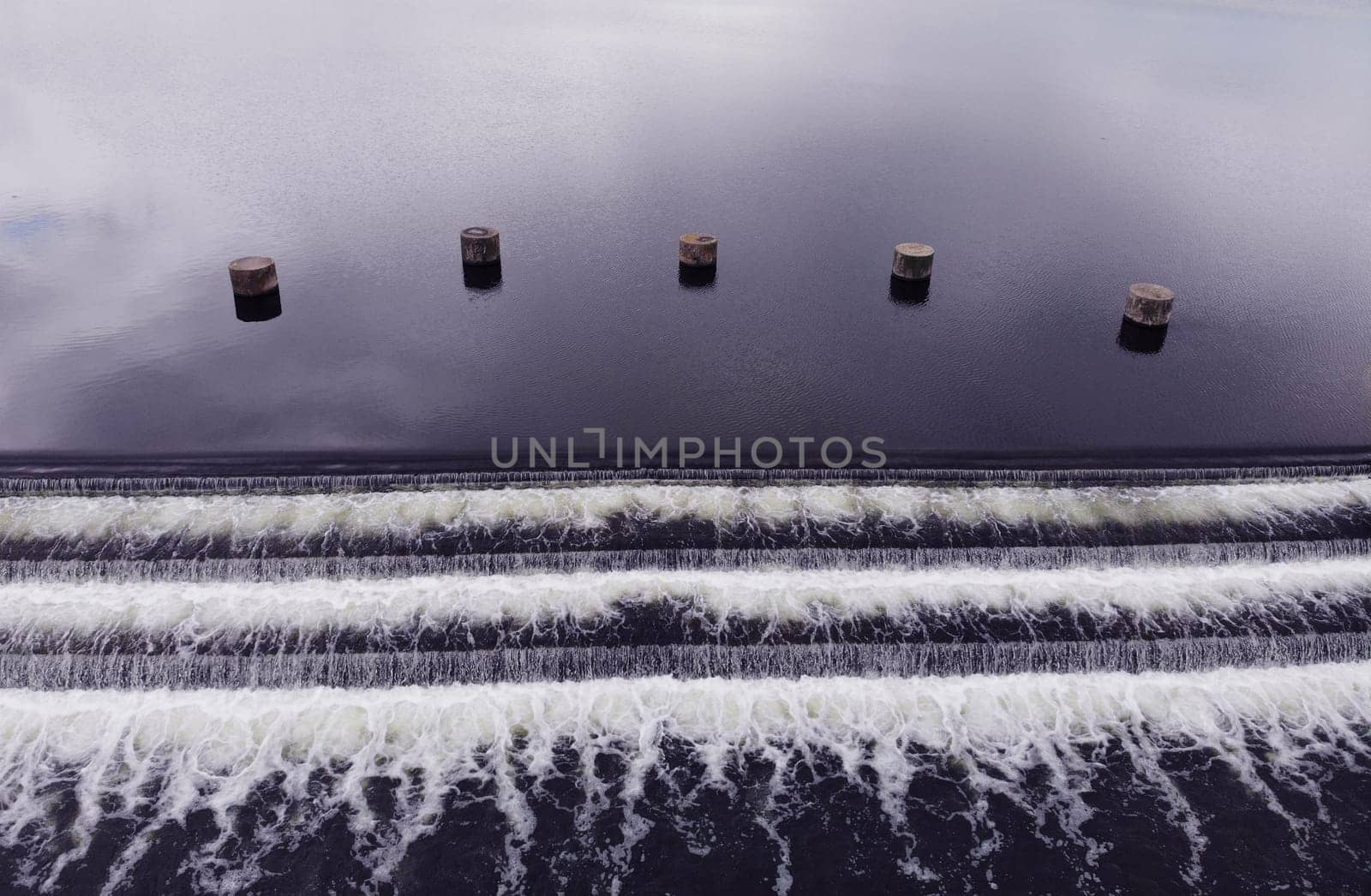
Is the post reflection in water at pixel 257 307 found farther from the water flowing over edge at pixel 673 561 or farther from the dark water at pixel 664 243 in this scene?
the water flowing over edge at pixel 673 561

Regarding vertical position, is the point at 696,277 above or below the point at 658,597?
above

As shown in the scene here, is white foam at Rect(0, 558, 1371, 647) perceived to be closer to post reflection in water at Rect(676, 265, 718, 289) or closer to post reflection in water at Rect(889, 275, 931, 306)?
post reflection in water at Rect(889, 275, 931, 306)

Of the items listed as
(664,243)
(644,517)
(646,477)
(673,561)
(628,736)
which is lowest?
(628,736)

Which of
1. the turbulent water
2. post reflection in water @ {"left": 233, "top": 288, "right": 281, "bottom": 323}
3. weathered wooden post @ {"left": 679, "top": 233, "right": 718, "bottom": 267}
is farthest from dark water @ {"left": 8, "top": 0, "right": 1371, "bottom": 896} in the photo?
weathered wooden post @ {"left": 679, "top": 233, "right": 718, "bottom": 267}

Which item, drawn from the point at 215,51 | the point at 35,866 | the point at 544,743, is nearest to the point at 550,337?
the point at 544,743

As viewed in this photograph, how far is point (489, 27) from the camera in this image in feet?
200

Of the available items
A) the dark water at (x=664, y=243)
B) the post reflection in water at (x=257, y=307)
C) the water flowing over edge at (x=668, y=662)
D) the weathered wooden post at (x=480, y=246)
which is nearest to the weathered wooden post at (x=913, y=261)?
the dark water at (x=664, y=243)

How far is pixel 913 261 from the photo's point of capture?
25.6 meters

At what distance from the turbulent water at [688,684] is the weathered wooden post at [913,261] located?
30.0 feet

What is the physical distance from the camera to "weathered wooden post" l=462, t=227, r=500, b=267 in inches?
1024

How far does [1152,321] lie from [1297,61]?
45.5m

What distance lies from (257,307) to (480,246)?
6094 mm

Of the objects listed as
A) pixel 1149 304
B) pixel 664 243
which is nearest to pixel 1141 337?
pixel 1149 304

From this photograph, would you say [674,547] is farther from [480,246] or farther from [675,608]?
[480,246]
